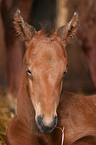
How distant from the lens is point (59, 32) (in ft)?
8.71

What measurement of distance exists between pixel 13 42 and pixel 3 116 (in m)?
1.42

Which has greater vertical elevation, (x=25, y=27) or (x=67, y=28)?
(x=25, y=27)

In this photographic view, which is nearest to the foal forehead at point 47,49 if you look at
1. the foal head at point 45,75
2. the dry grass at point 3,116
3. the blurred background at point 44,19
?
the foal head at point 45,75

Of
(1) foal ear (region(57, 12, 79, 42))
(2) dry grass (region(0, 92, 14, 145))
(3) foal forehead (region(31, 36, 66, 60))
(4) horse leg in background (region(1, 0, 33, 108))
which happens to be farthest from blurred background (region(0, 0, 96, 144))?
(3) foal forehead (region(31, 36, 66, 60))

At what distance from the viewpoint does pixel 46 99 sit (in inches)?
86.7

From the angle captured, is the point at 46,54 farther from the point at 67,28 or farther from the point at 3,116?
the point at 3,116

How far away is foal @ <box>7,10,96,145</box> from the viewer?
223 centimetres

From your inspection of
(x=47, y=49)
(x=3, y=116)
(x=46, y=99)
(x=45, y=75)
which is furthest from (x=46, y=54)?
(x=3, y=116)

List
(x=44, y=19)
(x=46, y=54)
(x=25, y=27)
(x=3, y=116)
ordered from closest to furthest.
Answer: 1. (x=46, y=54)
2. (x=25, y=27)
3. (x=3, y=116)
4. (x=44, y=19)

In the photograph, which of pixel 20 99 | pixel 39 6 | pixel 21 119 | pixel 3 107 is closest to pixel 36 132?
pixel 21 119

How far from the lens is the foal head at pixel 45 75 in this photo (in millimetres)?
2147

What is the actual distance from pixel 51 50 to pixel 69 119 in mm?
781

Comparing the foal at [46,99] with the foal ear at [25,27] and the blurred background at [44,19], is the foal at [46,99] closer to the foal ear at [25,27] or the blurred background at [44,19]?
the foal ear at [25,27]

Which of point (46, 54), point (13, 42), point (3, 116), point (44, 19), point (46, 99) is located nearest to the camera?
point (46, 99)
